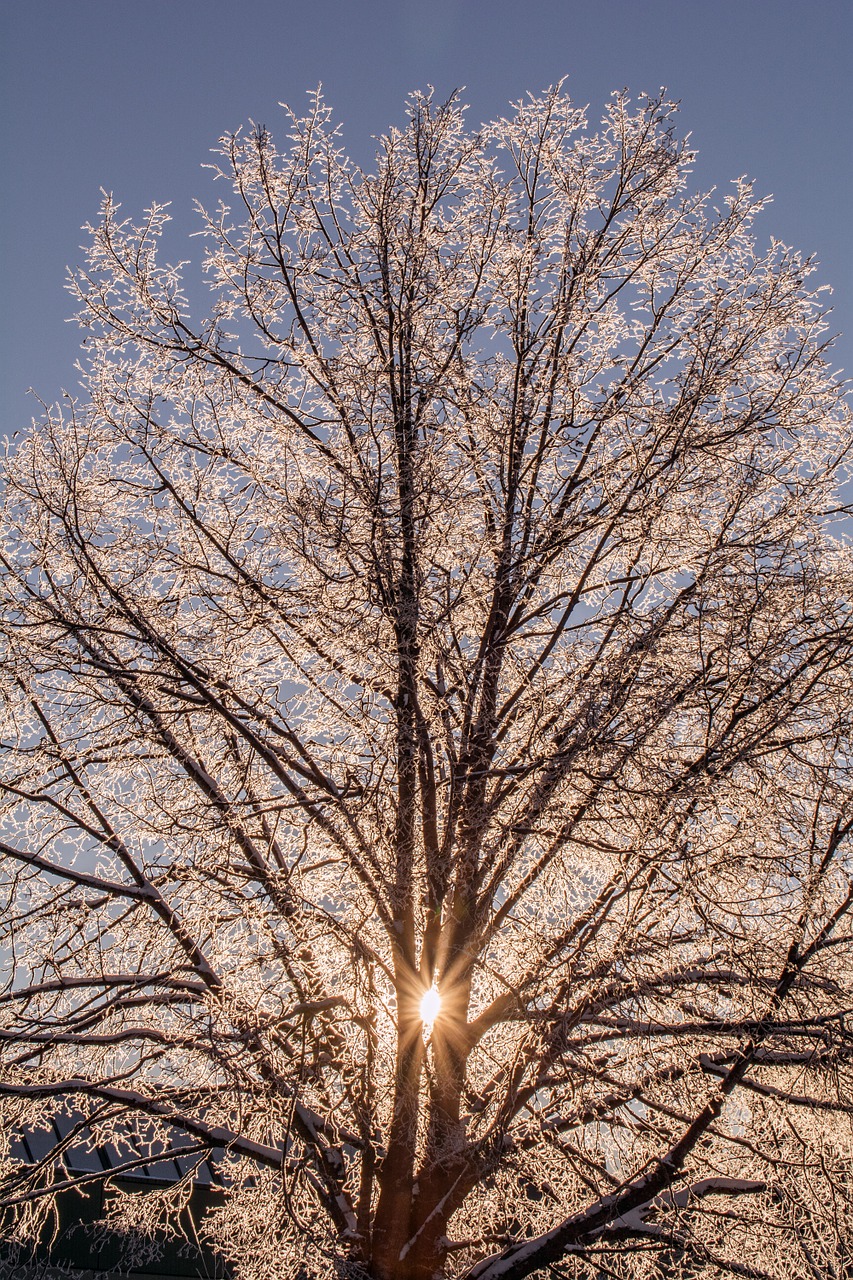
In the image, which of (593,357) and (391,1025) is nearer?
(391,1025)

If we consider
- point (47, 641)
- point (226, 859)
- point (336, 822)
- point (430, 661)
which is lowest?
point (226, 859)

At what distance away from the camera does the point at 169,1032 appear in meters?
5.19

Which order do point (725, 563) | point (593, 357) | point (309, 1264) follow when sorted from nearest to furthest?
point (309, 1264) < point (725, 563) < point (593, 357)

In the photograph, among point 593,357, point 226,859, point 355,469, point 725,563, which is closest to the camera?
point 226,859

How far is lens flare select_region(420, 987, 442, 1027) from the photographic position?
5.09m

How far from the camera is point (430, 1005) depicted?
511 cm

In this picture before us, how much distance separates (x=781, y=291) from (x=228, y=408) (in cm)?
381

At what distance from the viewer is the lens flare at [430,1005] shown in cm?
509

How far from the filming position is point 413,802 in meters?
5.25

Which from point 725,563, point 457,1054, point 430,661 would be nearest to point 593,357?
point 725,563

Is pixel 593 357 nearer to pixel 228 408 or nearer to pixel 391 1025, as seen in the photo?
pixel 228 408

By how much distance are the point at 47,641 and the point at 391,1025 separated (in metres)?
3.09

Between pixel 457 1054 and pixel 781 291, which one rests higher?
pixel 781 291

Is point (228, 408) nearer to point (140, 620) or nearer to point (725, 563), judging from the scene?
point (140, 620)
